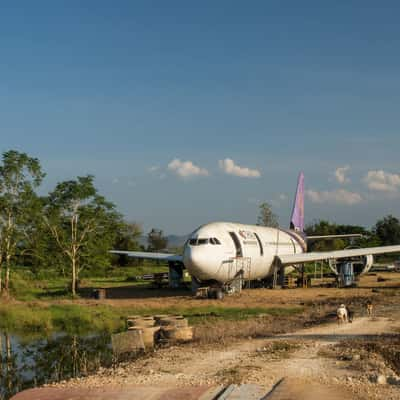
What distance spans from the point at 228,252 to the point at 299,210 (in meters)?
26.7

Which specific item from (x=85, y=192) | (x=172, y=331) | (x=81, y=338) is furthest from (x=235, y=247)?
(x=172, y=331)

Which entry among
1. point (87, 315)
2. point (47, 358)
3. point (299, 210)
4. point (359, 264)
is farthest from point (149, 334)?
point (299, 210)

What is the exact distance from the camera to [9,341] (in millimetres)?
21375

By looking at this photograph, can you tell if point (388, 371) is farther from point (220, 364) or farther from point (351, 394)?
point (220, 364)

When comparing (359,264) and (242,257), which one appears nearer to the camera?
(242,257)

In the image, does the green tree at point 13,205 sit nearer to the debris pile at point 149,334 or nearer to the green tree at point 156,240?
the debris pile at point 149,334

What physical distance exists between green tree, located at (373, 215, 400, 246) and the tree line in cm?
9611

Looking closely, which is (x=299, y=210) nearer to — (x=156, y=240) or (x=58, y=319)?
(x=58, y=319)

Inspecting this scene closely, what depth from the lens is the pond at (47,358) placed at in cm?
1475

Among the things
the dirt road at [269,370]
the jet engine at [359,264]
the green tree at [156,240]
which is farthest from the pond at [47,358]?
the green tree at [156,240]

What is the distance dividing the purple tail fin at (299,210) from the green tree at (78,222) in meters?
23.6

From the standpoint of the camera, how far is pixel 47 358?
17844 millimetres

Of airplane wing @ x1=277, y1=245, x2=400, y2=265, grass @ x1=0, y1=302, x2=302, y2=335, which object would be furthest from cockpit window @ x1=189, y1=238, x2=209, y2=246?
airplane wing @ x1=277, y1=245, x2=400, y2=265

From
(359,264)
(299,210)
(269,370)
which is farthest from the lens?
(299,210)
